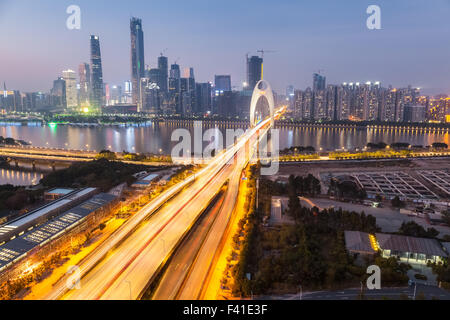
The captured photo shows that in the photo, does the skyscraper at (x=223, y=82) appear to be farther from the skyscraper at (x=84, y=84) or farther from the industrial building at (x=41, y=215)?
the industrial building at (x=41, y=215)

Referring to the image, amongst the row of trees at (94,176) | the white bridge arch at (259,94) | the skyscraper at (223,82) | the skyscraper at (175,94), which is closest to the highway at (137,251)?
the row of trees at (94,176)

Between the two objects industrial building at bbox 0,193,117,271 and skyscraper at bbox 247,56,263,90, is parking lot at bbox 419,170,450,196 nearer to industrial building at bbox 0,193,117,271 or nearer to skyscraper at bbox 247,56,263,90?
industrial building at bbox 0,193,117,271

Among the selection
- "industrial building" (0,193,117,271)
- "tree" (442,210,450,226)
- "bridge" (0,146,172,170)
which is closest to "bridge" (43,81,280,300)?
"industrial building" (0,193,117,271)
